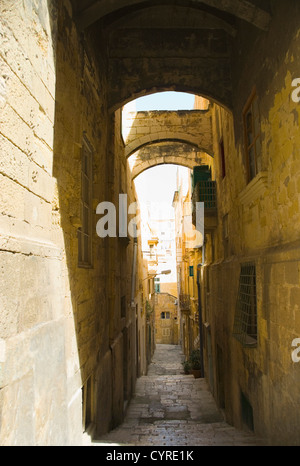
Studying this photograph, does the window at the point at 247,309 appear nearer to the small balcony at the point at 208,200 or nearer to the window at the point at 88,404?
the window at the point at 88,404

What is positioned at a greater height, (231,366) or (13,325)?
(13,325)

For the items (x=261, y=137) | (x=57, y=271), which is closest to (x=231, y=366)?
(x=261, y=137)

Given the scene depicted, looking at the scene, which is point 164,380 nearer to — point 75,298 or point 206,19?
point 75,298

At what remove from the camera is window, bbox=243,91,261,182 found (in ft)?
17.1

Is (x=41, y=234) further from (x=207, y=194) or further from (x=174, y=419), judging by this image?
(x=207, y=194)

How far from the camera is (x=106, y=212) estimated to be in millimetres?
6820

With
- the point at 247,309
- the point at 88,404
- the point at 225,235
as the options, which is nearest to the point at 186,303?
the point at 225,235

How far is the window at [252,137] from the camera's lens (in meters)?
5.23

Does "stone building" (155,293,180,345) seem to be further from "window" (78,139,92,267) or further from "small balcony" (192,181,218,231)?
"window" (78,139,92,267)

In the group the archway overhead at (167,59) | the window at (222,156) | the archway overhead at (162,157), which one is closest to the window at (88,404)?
the archway overhead at (167,59)

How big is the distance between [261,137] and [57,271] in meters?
3.57

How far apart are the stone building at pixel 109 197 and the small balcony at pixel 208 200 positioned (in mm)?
143

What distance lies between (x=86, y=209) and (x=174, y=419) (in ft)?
19.5

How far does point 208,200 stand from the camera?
9.79 meters
